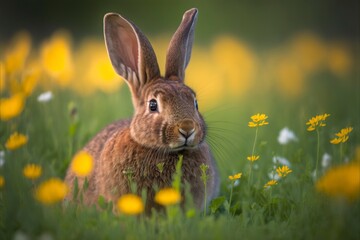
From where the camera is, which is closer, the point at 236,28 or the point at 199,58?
the point at 199,58

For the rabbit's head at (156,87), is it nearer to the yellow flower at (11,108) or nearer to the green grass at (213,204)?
the green grass at (213,204)

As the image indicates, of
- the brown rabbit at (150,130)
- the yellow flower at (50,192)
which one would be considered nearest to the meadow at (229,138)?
the yellow flower at (50,192)

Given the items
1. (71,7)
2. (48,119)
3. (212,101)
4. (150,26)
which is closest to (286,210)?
(48,119)

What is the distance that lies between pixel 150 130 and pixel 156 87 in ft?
1.18

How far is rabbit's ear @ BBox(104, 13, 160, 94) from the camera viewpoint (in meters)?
4.60

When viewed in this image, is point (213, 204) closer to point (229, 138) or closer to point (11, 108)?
point (11, 108)

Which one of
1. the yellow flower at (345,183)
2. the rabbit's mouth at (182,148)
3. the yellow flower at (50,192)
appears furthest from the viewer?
the rabbit's mouth at (182,148)

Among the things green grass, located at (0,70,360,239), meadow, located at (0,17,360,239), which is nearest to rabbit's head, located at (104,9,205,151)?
meadow, located at (0,17,360,239)

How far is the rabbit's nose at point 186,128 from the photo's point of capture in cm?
395

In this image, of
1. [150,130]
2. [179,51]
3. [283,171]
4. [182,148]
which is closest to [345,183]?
[283,171]

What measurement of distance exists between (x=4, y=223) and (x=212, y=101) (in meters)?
5.71

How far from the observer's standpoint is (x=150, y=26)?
14.3 meters

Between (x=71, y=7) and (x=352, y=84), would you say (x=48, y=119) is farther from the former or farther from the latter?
(x=71, y=7)

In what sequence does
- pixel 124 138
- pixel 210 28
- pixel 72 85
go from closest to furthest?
pixel 124 138 < pixel 72 85 < pixel 210 28
